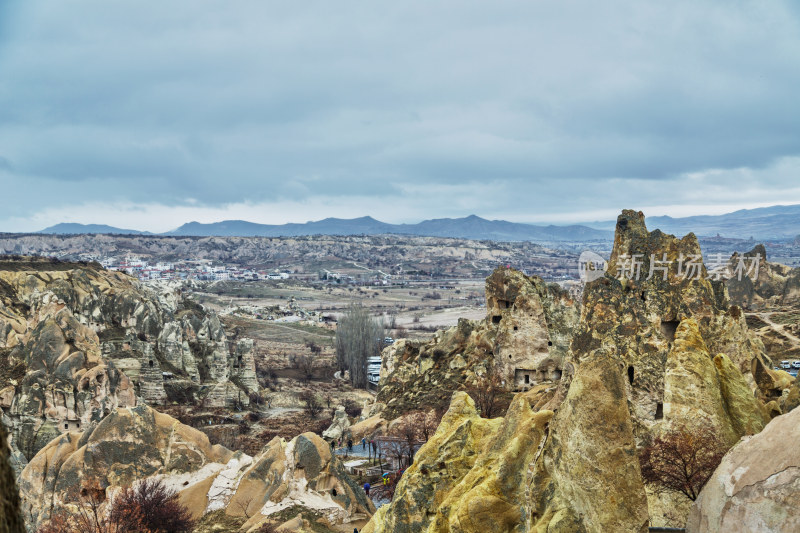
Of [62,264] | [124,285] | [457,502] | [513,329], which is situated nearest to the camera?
[457,502]

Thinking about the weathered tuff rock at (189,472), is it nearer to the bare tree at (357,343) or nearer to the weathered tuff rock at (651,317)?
the weathered tuff rock at (651,317)

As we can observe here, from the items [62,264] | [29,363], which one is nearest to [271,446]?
[29,363]

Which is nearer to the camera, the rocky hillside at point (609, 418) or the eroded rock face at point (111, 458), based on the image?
the rocky hillside at point (609, 418)

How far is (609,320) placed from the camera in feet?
55.7

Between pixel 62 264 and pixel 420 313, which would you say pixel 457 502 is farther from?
pixel 420 313

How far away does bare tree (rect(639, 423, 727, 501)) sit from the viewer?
9750mm

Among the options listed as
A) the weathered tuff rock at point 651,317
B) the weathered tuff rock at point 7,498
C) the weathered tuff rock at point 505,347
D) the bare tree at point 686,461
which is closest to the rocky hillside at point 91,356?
the weathered tuff rock at point 505,347

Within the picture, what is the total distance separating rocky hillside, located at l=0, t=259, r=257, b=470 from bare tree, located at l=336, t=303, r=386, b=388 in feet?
50.2

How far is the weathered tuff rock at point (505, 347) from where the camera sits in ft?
99.8

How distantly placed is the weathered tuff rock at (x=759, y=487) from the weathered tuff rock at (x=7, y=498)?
6.14 metres

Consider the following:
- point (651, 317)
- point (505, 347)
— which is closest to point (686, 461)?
point (651, 317)

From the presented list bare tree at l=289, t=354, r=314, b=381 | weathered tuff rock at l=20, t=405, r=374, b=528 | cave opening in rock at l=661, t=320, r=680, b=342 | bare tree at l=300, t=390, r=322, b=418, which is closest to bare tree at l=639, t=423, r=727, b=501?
cave opening in rock at l=661, t=320, r=680, b=342

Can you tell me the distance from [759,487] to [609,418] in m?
1.61

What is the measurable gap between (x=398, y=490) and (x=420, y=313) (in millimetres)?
133661
